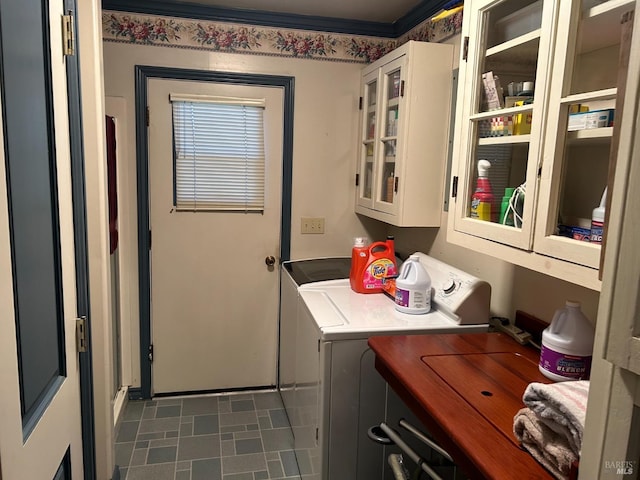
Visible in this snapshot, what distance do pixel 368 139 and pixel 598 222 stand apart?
1773mm

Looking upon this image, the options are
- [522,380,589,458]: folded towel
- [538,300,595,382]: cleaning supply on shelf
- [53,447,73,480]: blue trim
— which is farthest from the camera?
[538,300,595,382]: cleaning supply on shelf

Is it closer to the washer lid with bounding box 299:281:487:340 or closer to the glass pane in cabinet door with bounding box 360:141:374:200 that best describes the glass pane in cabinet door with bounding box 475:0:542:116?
the washer lid with bounding box 299:281:487:340

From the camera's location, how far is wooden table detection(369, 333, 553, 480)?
0.98m

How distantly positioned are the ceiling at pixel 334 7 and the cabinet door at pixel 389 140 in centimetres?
37

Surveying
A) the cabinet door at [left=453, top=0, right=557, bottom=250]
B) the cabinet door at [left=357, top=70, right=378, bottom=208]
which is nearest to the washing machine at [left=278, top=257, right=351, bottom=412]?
the cabinet door at [left=357, top=70, right=378, bottom=208]

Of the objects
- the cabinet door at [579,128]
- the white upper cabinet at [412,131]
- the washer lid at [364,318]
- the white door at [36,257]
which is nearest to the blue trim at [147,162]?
the white upper cabinet at [412,131]

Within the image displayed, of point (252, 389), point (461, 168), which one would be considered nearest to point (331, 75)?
point (461, 168)

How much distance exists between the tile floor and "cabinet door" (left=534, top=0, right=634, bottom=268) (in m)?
1.70

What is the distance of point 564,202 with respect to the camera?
1.21 meters

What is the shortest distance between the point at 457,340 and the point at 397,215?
0.81m

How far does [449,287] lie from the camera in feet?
6.32

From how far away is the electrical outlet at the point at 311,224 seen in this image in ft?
9.44

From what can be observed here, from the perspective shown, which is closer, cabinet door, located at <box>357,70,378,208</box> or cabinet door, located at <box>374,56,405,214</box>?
cabinet door, located at <box>374,56,405,214</box>

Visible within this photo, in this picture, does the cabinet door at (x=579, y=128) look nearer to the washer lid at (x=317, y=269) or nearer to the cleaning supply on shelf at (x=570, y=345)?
the cleaning supply on shelf at (x=570, y=345)
